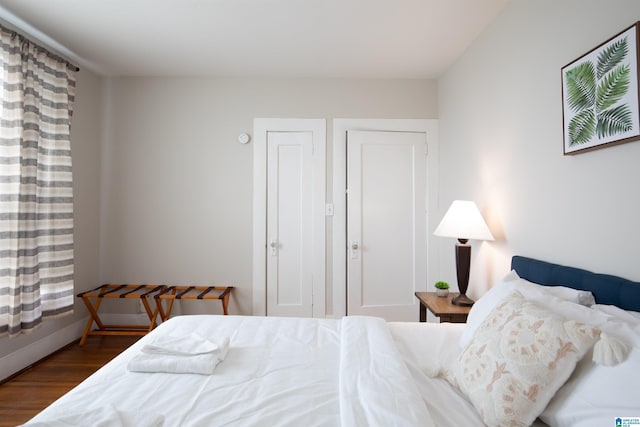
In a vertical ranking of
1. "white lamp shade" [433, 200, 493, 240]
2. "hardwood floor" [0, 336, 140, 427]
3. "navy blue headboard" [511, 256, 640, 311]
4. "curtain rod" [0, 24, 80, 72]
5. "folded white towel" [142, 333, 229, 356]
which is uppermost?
"curtain rod" [0, 24, 80, 72]

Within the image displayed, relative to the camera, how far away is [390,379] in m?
1.11

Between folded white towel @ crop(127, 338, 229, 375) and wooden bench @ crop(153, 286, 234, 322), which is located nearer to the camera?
folded white towel @ crop(127, 338, 229, 375)

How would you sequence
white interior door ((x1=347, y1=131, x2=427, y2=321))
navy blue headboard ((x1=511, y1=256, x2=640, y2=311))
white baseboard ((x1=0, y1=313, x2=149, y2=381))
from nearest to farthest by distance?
navy blue headboard ((x1=511, y1=256, x2=640, y2=311)), white baseboard ((x1=0, y1=313, x2=149, y2=381)), white interior door ((x1=347, y1=131, x2=427, y2=321))

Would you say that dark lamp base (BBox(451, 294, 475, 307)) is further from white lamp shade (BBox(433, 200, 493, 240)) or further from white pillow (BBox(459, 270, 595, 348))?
white pillow (BBox(459, 270, 595, 348))

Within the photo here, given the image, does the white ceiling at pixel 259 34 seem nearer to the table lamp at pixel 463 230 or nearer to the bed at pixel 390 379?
the table lamp at pixel 463 230

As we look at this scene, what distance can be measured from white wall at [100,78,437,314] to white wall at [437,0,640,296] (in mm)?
1009

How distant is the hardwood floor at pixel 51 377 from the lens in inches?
76.3

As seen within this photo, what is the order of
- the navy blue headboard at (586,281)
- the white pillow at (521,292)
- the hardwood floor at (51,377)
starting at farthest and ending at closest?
1. the hardwood floor at (51,377)
2. the white pillow at (521,292)
3. the navy blue headboard at (586,281)

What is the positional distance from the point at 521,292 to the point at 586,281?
25 cm

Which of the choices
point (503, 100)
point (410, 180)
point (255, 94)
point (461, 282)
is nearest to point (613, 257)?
point (461, 282)

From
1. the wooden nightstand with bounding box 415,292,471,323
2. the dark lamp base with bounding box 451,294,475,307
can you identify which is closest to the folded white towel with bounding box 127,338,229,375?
the wooden nightstand with bounding box 415,292,471,323

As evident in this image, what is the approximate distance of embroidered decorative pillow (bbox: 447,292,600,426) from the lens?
2.98 feet

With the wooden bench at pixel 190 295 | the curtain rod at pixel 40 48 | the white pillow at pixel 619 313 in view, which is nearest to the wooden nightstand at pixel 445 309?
the white pillow at pixel 619 313

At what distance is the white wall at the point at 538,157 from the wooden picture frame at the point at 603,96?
0.18 feet
